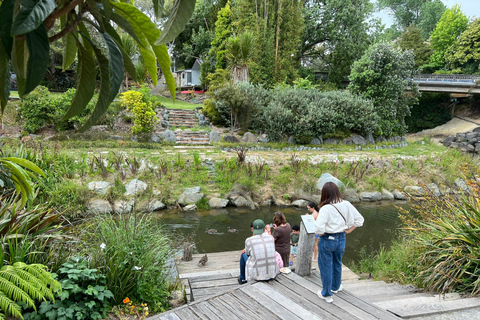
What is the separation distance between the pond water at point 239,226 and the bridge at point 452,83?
55.5ft

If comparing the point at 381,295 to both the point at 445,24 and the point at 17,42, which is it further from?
the point at 445,24

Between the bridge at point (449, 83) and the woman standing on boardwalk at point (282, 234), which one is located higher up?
the bridge at point (449, 83)

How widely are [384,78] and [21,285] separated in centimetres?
1637

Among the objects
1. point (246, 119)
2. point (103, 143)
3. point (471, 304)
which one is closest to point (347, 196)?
point (246, 119)

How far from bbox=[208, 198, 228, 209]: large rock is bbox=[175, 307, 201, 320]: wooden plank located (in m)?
6.03

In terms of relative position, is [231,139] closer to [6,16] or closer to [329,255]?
[329,255]

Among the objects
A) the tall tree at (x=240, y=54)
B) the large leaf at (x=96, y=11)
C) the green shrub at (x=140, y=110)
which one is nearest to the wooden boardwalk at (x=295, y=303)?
the large leaf at (x=96, y=11)

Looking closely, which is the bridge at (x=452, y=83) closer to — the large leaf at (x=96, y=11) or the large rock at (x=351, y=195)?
the large rock at (x=351, y=195)

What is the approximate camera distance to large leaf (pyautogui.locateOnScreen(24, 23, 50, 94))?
79 centimetres

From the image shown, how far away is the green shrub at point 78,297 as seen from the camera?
2.66 meters

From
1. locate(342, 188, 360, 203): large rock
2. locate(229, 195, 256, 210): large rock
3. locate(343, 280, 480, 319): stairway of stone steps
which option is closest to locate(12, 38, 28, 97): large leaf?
locate(343, 280, 480, 319): stairway of stone steps

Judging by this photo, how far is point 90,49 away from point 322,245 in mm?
2683

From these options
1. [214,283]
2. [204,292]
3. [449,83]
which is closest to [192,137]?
[214,283]

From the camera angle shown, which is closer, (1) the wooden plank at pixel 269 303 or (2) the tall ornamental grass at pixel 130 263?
(1) the wooden plank at pixel 269 303
